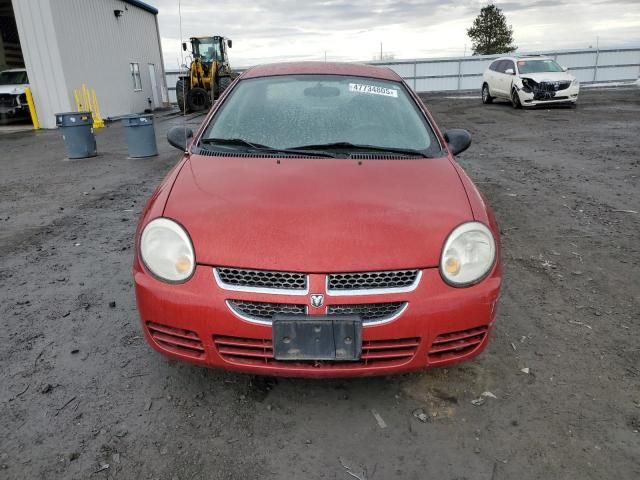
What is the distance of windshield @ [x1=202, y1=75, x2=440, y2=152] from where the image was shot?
297 cm

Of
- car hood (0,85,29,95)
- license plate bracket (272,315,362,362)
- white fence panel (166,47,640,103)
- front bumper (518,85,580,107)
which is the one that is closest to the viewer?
license plate bracket (272,315,362,362)

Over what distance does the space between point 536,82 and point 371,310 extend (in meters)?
15.6

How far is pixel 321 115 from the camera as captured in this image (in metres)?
3.17

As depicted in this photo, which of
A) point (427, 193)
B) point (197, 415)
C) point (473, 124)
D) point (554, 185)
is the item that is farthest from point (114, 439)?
point (473, 124)

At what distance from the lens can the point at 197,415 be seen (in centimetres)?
225

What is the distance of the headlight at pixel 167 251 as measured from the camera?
2.09 m

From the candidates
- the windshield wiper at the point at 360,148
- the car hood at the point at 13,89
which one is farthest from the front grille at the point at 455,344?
the car hood at the point at 13,89

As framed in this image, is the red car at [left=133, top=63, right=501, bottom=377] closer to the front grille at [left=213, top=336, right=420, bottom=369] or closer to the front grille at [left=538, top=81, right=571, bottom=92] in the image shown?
the front grille at [left=213, top=336, right=420, bottom=369]

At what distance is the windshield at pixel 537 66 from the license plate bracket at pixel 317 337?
16431mm

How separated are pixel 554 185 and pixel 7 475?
654 cm

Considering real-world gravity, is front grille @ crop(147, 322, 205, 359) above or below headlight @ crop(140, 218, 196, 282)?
below

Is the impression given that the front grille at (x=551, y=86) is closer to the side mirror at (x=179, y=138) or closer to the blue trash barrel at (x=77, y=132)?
the blue trash barrel at (x=77, y=132)

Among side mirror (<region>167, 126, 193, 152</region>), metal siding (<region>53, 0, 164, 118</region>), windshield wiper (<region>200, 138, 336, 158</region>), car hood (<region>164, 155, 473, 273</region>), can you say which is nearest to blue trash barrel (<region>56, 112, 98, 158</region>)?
metal siding (<region>53, 0, 164, 118</region>)

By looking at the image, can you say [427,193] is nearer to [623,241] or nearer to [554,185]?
[623,241]
